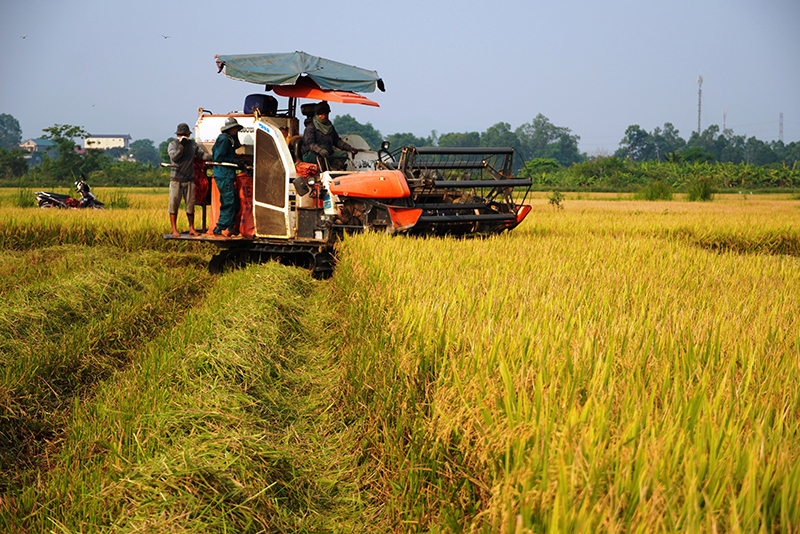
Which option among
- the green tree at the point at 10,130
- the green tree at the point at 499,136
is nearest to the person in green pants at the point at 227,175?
the green tree at the point at 499,136

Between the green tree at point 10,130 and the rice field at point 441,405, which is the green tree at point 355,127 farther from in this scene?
the green tree at point 10,130

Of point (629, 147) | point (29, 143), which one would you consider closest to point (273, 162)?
point (629, 147)

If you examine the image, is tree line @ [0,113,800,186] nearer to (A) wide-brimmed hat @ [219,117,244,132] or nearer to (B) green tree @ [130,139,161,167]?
(B) green tree @ [130,139,161,167]

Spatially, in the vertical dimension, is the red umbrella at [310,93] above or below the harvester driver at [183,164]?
above

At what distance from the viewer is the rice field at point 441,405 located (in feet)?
4.46

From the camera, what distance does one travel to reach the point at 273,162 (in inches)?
328

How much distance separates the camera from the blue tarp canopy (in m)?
8.15

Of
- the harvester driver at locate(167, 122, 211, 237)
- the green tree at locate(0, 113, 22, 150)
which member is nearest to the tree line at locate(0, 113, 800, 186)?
the green tree at locate(0, 113, 22, 150)

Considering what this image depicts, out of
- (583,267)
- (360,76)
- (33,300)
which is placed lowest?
(33,300)

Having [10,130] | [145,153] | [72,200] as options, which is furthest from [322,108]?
[10,130]

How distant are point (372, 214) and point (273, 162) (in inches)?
74.3

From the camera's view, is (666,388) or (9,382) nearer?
(666,388)

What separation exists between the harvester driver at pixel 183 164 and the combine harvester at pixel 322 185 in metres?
0.18

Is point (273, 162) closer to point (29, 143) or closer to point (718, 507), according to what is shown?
point (718, 507)
